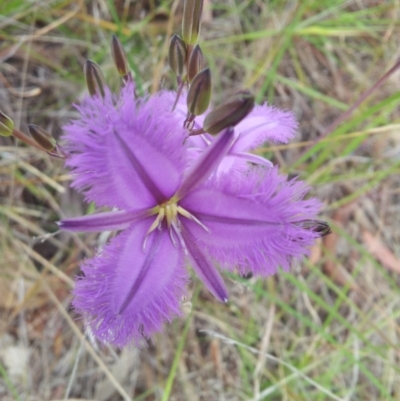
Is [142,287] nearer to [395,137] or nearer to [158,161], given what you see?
[158,161]

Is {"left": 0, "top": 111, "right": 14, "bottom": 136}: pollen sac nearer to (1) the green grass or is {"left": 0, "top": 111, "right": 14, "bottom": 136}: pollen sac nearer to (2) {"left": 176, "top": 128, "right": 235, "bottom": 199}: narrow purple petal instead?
(2) {"left": 176, "top": 128, "right": 235, "bottom": 199}: narrow purple petal

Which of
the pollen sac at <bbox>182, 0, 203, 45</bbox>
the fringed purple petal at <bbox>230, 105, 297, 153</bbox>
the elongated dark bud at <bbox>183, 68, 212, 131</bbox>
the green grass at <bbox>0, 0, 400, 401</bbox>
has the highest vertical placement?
the pollen sac at <bbox>182, 0, 203, 45</bbox>

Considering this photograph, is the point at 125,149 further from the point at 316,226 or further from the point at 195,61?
the point at 316,226

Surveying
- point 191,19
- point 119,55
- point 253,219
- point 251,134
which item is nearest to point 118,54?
point 119,55

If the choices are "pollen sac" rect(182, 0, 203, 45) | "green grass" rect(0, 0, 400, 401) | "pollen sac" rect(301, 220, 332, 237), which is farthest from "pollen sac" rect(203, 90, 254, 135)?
"green grass" rect(0, 0, 400, 401)

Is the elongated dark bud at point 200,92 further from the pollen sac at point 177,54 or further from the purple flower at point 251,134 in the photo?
the pollen sac at point 177,54
